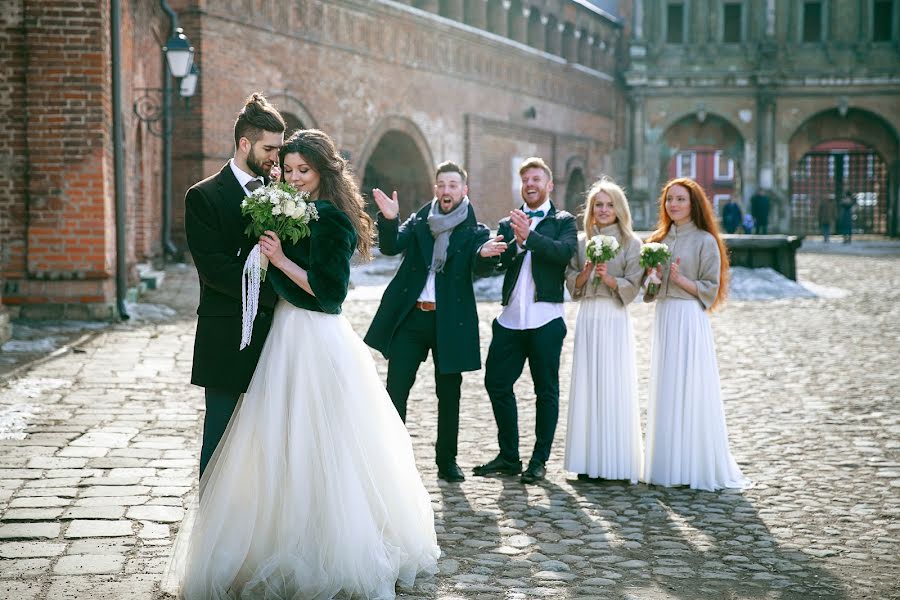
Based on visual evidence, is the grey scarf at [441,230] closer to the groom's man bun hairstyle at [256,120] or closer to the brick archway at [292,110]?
the groom's man bun hairstyle at [256,120]

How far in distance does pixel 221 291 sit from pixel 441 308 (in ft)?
6.99

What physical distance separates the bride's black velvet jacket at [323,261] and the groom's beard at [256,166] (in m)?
0.23

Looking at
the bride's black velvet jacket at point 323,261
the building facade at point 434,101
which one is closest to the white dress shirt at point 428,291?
the bride's black velvet jacket at point 323,261

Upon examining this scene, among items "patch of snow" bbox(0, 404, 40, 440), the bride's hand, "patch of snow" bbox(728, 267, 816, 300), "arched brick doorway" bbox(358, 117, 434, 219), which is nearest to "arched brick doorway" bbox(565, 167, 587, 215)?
"arched brick doorway" bbox(358, 117, 434, 219)

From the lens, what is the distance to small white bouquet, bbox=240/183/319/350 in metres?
4.23

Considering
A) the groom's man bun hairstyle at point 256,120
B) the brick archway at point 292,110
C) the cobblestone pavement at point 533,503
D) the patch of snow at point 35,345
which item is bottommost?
the cobblestone pavement at point 533,503

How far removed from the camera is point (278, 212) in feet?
13.9

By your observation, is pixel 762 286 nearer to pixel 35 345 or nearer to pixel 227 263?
pixel 35 345

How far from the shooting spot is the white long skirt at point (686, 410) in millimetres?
6258

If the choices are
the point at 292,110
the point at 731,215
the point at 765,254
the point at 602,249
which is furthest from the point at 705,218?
the point at 731,215

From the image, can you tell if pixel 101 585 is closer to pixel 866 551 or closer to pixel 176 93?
pixel 866 551

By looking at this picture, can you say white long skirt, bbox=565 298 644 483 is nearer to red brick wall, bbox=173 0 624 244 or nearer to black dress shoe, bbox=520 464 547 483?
black dress shoe, bbox=520 464 547 483

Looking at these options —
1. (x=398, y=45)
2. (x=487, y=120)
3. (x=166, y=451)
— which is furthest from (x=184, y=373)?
(x=487, y=120)

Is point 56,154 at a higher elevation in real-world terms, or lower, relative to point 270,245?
higher
